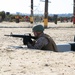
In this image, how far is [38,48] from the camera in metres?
10.2

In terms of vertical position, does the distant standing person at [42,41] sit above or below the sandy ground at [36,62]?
above

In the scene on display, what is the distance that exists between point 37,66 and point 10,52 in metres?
2.61

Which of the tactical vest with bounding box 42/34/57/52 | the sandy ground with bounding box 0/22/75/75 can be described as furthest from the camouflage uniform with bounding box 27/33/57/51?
the sandy ground with bounding box 0/22/75/75

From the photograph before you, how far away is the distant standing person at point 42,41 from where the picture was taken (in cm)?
970

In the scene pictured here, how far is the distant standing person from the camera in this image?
970 centimetres

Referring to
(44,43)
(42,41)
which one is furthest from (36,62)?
(44,43)

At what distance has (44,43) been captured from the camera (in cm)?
993

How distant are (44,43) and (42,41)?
0.17 m

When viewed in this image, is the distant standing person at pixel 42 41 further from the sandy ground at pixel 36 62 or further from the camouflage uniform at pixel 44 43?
the sandy ground at pixel 36 62

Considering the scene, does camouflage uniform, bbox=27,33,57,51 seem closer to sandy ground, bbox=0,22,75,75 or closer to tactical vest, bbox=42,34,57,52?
tactical vest, bbox=42,34,57,52

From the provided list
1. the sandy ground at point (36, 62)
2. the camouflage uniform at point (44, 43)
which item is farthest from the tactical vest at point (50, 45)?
the sandy ground at point (36, 62)

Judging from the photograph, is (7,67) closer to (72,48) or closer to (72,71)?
(72,71)

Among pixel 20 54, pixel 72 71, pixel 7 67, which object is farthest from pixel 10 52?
pixel 72 71

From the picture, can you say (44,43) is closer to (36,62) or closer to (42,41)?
(42,41)
